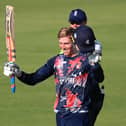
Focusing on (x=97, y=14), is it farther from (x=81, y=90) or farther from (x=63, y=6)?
(x=81, y=90)

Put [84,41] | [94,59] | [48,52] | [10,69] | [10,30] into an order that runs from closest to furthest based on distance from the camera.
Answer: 1. [10,69]
2. [94,59]
3. [10,30]
4. [84,41]
5. [48,52]

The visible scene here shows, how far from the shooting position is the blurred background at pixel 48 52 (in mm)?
12078

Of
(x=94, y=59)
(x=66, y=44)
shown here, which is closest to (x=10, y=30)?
(x=66, y=44)

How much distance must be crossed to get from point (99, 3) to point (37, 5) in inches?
76.8

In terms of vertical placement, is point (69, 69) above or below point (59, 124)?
above

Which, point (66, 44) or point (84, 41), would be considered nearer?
point (66, 44)

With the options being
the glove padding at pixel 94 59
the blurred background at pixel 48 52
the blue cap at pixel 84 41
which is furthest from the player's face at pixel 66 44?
the blurred background at pixel 48 52

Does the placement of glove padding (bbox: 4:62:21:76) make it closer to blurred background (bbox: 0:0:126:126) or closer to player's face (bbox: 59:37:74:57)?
player's face (bbox: 59:37:74:57)

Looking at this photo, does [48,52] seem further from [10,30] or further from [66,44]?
[66,44]

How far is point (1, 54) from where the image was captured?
639 inches

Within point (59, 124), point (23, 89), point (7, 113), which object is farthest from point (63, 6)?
point (59, 124)

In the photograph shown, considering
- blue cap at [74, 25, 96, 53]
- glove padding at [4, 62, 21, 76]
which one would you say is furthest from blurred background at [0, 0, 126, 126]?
glove padding at [4, 62, 21, 76]

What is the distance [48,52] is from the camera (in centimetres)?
1622

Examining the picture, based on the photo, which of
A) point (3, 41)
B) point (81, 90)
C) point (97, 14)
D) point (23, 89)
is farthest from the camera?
point (97, 14)
